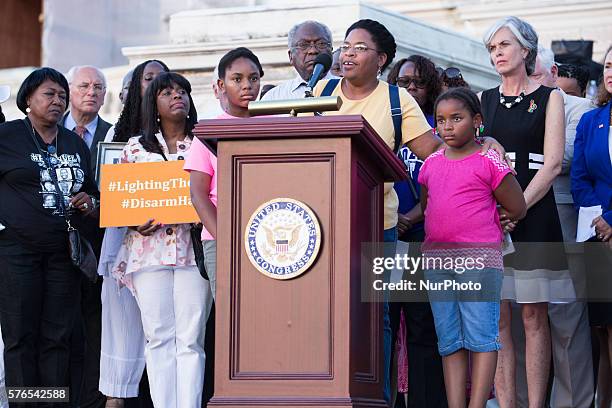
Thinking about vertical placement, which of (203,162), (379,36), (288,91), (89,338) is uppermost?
(379,36)

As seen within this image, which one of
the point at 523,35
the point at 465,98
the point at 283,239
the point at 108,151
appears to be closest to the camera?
the point at 283,239

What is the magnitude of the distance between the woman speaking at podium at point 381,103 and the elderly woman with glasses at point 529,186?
653 millimetres

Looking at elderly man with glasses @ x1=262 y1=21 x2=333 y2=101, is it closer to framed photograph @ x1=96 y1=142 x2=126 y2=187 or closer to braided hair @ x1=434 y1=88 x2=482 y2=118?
framed photograph @ x1=96 y1=142 x2=126 y2=187

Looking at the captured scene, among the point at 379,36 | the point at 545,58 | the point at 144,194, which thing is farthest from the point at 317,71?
the point at 545,58

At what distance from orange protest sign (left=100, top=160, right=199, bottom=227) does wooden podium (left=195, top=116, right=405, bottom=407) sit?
196 centimetres

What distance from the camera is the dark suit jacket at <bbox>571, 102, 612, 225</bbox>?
25.2 ft

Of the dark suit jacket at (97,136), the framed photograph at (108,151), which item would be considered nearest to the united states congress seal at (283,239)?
the framed photograph at (108,151)

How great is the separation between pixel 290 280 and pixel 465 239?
1544 mm

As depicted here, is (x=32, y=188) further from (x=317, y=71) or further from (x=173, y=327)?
(x=317, y=71)

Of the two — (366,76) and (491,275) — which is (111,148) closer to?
(366,76)

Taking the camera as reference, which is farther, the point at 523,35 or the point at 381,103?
the point at 523,35

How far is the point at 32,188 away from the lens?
7.85 metres

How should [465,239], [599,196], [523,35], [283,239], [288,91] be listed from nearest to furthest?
[283,239], [465,239], [599,196], [523,35], [288,91]

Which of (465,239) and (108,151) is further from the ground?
(108,151)
